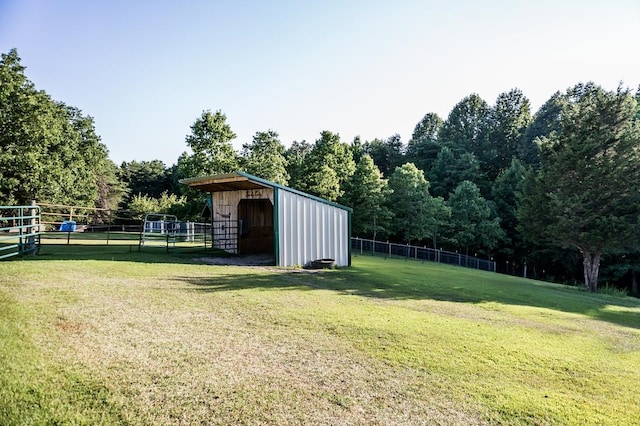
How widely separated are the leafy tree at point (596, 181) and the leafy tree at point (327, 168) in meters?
15.2

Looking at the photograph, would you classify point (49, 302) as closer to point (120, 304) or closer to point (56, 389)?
point (120, 304)

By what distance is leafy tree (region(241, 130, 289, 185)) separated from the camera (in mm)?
28406

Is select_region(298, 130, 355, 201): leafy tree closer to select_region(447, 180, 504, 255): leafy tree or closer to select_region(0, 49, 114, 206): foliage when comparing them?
select_region(447, 180, 504, 255): leafy tree

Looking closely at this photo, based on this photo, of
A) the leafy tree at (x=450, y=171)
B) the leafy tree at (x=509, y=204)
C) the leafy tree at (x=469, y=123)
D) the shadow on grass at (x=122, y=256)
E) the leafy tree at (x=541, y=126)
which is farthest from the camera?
the leafy tree at (x=469, y=123)

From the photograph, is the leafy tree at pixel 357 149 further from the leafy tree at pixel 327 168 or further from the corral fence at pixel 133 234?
the corral fence at pixel 133 234

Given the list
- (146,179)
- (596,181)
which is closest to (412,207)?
(596,181)

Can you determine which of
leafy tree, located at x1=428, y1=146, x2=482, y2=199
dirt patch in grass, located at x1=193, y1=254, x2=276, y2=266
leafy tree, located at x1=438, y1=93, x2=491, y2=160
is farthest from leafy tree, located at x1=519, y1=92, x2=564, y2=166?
dirt patch in grass, located at x1=193, y1=254, x2=276, y2=266

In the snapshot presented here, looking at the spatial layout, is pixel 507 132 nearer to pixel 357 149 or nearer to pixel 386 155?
pixel 386 155

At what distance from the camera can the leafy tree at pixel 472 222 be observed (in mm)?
34500

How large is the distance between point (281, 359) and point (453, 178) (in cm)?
4362

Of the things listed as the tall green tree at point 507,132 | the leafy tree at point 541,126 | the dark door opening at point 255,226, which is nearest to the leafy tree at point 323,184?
the dark door opening at point 255,226

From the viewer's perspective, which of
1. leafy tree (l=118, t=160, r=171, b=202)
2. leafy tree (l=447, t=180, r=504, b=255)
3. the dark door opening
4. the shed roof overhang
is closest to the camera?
the shed roof overhang

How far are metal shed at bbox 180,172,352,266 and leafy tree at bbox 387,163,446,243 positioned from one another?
61.2 feet

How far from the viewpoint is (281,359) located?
4.54 m
